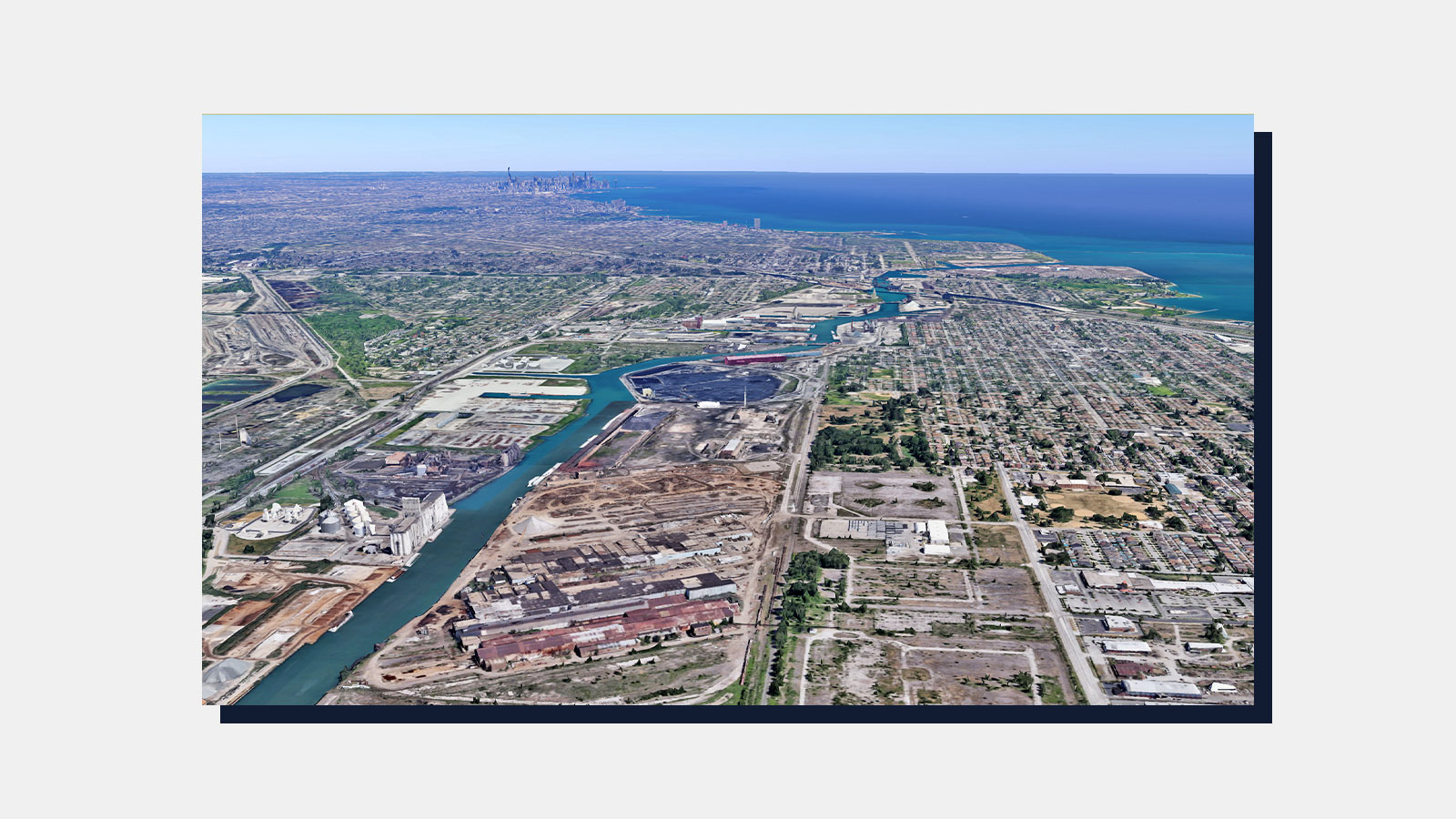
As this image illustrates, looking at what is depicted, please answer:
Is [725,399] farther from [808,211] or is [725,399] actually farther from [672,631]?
[808,211]

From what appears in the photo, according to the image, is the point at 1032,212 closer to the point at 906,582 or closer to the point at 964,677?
the point at 906,582

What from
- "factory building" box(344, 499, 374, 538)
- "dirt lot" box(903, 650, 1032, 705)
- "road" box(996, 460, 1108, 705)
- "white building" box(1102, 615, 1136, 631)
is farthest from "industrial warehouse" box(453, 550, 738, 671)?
"white building" box(1102, 615, 1136, 631)

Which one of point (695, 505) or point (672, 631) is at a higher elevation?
point (695, 505)

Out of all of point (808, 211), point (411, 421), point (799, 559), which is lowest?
point (799, 559)

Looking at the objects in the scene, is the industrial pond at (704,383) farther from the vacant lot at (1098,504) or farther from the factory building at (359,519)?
the factory building at (359,519)

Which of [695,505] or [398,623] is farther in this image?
[695,505]

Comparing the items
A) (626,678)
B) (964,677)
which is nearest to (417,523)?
(626,678)

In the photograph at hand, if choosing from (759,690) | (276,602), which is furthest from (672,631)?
(276,602)
